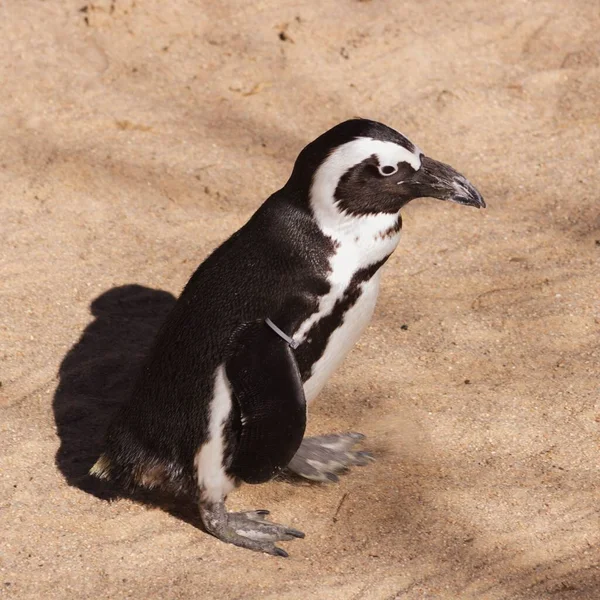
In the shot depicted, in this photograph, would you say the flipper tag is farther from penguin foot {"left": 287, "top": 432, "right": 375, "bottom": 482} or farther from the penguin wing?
penguin foot {"left": 287, "top": 432, "right": 375, "bottom": 482}

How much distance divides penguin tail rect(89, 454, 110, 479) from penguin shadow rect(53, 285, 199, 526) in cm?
5

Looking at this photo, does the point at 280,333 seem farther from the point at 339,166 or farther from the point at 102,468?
the point at 102,468

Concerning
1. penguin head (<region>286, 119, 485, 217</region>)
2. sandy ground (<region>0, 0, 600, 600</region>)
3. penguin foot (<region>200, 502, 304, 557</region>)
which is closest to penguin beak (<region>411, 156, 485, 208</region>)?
penguin head (<region>286, 119, 485, 217</region>)

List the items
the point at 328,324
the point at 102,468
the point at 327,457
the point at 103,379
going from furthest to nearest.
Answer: the point at 103,379
the point at 327,457
the point at 102,468
the point at 328,324

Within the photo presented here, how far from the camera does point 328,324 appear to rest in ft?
9.06

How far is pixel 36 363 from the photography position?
3.50 metres

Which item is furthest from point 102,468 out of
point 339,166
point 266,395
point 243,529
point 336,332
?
point 339,166

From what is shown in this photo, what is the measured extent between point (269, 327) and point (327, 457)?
560 millimetres

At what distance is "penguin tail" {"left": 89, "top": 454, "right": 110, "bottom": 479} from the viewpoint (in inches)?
114

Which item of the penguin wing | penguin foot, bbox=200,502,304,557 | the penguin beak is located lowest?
penguin foot, bbox=200,502,304,557

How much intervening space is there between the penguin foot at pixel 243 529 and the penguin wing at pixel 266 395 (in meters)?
0.22

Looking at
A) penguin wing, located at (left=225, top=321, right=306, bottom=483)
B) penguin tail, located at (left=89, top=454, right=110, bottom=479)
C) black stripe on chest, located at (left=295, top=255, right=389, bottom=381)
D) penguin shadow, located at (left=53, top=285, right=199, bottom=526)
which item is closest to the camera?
penguin wing, located at (left=225, top=321, right=306, bottom=483)

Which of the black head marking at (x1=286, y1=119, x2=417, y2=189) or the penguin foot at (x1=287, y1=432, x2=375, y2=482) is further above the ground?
the black head marking at (x1=286, y1=119, x2=417, y2=189)

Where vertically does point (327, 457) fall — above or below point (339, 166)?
below
